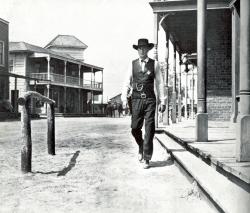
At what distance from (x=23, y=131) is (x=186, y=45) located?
13.7 meters

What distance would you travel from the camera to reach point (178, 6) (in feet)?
34.4

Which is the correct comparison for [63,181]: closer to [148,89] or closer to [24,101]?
[24,101]

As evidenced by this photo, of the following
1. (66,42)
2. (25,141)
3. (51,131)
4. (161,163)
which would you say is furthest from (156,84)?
(66,42)

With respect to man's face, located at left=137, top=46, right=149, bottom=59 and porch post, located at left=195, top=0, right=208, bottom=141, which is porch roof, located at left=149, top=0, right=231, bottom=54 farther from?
man's face, located at left=137, top=46, right=149, bottom=59

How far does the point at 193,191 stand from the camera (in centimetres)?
356

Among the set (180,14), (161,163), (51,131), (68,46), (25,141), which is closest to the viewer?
(25,141)

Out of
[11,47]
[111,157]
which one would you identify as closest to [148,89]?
[111,157]

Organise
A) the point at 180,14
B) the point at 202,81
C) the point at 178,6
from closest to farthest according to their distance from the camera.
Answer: the point at 202,81 < the point at 178,6 < the point at 180,14

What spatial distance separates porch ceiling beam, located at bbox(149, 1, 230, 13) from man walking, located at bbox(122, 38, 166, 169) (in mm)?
5629

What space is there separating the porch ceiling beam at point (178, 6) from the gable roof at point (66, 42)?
130 feet

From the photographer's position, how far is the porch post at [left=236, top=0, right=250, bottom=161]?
351cm

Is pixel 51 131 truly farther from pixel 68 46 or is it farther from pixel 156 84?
pixel 68 46

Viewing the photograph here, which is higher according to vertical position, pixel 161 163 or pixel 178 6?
pixel 178 6

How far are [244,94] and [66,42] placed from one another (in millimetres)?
47458
